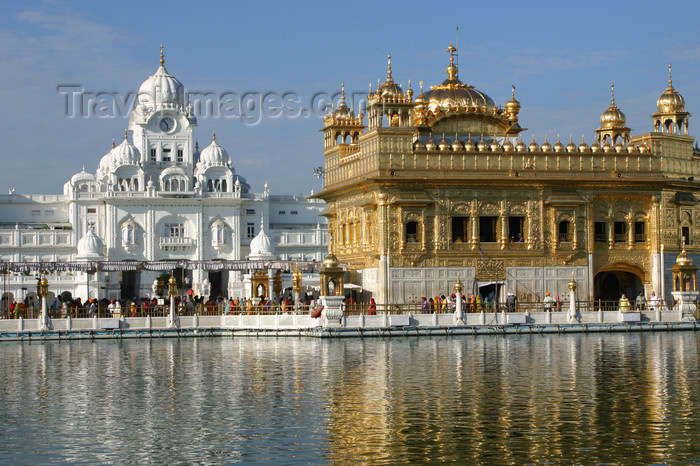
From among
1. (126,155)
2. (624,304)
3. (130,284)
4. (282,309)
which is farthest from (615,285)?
(126,155)

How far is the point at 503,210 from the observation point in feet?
126

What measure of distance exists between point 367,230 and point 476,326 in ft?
→ 24.1

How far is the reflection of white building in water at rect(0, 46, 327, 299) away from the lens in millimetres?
76500

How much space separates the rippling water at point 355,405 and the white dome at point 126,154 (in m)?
51.9

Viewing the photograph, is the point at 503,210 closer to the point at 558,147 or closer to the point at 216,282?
the point at 558,147

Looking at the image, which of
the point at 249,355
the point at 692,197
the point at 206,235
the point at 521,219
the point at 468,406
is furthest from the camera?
the point at 206,235

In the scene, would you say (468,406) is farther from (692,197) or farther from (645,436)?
(692,197)

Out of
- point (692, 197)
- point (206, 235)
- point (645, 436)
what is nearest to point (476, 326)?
point (692, 197)

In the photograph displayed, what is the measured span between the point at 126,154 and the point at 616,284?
45.1 metres

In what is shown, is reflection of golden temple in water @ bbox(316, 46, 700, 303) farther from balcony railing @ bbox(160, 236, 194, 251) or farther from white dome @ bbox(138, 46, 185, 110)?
white dome @ bbox(138, 46, 185, 110)

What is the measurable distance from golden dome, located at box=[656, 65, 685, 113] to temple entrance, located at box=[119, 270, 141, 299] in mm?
40896

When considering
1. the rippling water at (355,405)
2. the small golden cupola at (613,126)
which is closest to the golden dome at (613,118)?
the small golden cupola at (613,126)

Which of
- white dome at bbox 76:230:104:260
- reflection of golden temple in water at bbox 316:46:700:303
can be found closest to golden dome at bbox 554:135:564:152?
reflection of golden temple in water at bbox 316:46:700:303

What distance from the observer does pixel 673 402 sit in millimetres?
17812
